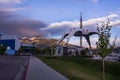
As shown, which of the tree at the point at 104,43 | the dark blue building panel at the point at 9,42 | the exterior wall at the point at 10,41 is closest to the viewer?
the tree at the point at 104,43

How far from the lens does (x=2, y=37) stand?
655ft

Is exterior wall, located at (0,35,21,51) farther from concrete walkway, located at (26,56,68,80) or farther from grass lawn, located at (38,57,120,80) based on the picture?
concrete walkway, located at (26,56,68,80)

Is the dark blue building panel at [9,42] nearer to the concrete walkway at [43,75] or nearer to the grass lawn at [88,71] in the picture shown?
the grass lawn at [88,71]

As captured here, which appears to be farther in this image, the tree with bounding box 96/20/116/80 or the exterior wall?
the exterior wall

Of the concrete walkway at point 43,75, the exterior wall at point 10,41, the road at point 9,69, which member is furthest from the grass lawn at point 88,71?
the exterior wall at point 10,41

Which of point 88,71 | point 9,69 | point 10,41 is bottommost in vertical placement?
point 88,71

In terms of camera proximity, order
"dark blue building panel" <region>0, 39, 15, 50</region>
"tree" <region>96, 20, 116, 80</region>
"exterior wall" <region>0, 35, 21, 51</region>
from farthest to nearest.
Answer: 1. "exterior wall" <region>0, 35, 21, 51</region>
2. "dark blue building panel" <region>0, 39, 15, 50</region>
3. "tree" <region>96, 20, 116, 80</region>

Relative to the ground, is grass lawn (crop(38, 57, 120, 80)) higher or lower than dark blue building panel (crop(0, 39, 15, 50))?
lower

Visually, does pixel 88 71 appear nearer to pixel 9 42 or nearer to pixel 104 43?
pixel 104 43

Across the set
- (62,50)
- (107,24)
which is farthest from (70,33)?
(107,24)

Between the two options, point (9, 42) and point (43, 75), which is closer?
point (43, 75)

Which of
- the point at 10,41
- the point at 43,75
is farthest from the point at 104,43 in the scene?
the point at 10,41

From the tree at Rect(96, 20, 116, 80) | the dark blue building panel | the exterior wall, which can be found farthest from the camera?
the exterior wall

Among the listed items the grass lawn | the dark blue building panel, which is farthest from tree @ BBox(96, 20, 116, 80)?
the dark blue building panel
